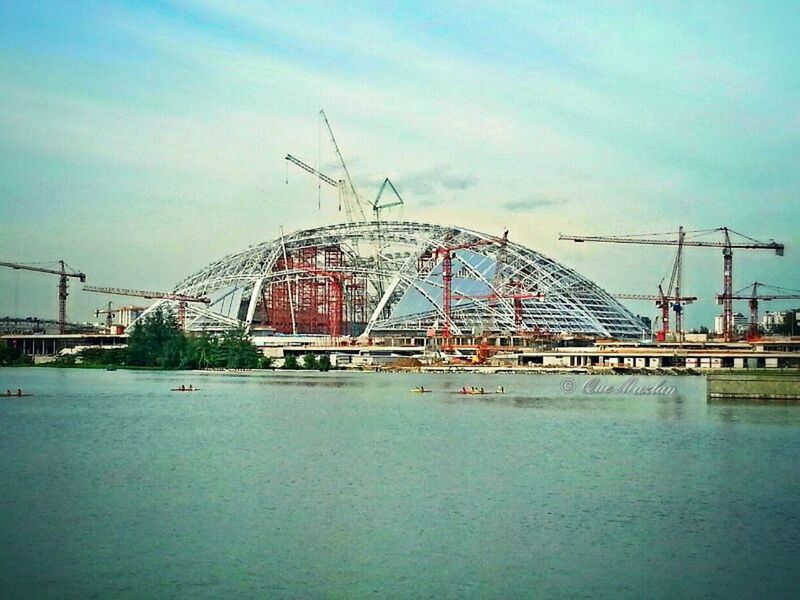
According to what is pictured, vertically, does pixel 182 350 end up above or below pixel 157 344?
below

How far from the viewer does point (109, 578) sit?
1616 cm

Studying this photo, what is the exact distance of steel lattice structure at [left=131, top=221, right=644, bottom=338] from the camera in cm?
11788

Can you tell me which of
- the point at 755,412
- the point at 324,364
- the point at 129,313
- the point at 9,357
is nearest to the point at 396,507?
the point at 755,412

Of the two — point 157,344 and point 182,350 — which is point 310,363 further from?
point 157,344

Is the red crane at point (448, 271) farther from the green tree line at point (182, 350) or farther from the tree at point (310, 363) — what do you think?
the green tree line at point (182, 350)

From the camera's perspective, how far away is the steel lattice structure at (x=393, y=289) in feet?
387

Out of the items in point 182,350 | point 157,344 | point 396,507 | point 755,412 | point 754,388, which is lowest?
point 396,507

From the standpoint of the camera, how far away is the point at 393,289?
405 feet

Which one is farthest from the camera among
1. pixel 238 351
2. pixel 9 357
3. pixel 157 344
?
pixel 9 357

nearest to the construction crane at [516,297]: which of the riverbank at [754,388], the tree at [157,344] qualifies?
the tree at [157,344]

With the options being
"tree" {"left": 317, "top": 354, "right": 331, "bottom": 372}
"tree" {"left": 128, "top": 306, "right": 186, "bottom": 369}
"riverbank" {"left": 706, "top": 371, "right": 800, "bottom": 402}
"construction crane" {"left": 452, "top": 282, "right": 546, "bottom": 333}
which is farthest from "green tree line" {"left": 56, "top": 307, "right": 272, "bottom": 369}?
"riverbank" {"left": 706, "top": 371, "right": 800, "bottom": 402}

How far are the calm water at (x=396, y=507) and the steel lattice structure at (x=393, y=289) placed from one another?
73396 millimetres

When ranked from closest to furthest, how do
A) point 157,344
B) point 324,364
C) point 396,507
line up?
point 396,507, point 157,344, point 324,364

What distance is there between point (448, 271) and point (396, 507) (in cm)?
9332
